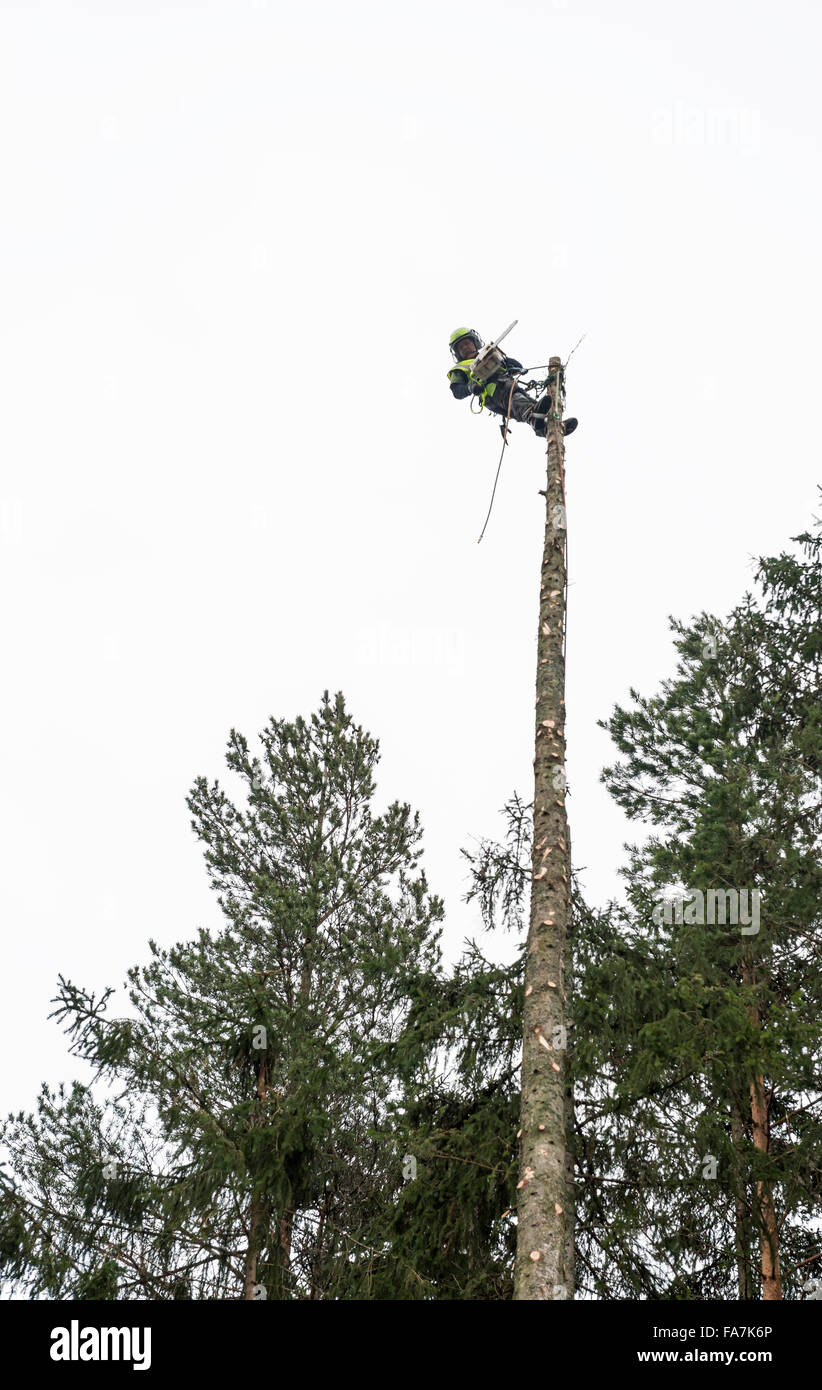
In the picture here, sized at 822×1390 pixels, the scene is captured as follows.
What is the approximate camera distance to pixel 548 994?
5809 millimetres

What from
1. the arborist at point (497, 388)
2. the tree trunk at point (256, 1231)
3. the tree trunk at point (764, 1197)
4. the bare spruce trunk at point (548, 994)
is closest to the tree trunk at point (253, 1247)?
the tree trunk at point (256, 1231)

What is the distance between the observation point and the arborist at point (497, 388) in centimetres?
911

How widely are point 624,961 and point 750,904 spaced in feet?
13.2

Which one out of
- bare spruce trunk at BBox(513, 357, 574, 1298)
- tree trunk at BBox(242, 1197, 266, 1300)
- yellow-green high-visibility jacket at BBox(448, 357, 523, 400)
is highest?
yellow-green high-visibility jacket at BBox(448, 357, 523, 400)

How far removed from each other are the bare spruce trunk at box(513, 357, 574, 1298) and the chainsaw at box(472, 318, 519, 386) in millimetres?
1718

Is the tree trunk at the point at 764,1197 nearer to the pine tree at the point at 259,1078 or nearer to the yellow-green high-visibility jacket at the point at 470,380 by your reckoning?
the pine tree at the point at 259,1078

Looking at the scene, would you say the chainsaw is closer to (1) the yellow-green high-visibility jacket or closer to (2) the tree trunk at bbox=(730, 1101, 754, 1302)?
(1) the yellow-green high-visibility jacket

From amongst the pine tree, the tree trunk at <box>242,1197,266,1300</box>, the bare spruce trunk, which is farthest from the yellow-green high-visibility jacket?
the tree trunk at <box>242,1197,266,1300</box>

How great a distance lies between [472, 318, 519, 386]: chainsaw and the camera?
8.91m

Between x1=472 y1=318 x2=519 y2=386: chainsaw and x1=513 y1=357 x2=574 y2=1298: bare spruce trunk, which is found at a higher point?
x1=472 y1=318 x2=519 y2=386: chainsaw

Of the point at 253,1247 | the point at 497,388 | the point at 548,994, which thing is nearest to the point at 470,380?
the point at 497,388
